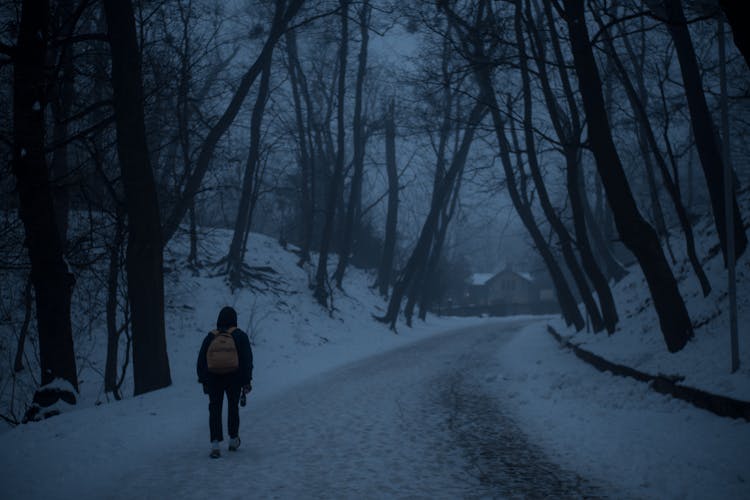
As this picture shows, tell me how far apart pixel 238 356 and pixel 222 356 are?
0.74ft

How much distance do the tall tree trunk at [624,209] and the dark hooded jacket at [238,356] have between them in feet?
23.5

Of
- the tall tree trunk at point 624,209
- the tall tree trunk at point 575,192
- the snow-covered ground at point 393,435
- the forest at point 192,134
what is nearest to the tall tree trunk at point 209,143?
the forest at point 192,134

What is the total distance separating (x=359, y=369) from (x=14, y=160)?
9.60 metres

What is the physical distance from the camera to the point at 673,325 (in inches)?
381

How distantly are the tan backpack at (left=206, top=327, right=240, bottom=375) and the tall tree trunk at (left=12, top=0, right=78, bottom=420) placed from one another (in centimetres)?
381

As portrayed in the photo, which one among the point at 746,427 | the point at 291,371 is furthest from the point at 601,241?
the point at 746,427

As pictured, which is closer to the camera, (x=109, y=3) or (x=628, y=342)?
(x=109, y=3)

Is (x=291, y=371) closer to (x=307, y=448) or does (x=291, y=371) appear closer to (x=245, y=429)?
(x=245, y=429)

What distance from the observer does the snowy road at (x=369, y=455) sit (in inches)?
207

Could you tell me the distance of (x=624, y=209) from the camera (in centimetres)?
1024

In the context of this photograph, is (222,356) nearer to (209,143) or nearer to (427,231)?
(209,143)

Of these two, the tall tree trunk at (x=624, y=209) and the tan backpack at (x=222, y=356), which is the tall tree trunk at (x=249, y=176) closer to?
the tall tree trunk at (x=624, y=209)

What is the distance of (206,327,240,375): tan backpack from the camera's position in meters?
6.93

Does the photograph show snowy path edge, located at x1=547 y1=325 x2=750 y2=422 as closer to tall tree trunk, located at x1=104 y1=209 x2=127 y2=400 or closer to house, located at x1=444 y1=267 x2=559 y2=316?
tall tree trunk, located at x1=104 y1=209 x2=127 y2=400
